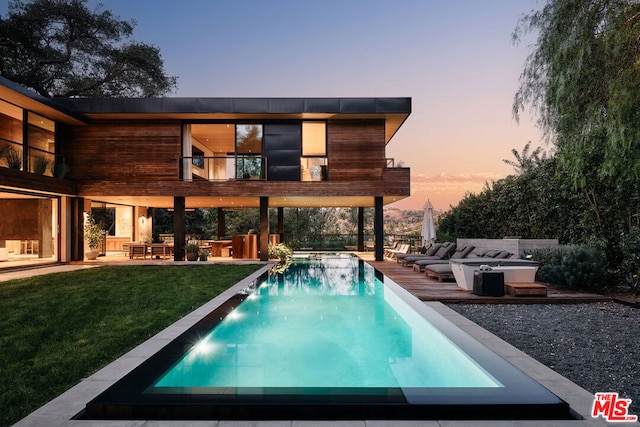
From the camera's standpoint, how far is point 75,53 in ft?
73.7

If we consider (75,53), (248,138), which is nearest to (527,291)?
(248,138)

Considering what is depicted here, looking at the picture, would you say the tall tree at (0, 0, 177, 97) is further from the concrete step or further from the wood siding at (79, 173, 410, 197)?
the concrete step

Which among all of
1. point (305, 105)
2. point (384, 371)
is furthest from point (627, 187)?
point (305, 105)

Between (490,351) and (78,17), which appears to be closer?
(490,351)

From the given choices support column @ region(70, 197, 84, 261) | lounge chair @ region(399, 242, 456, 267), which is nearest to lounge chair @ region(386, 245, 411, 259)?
lounge chair @ region(399, 242, 456, 267)

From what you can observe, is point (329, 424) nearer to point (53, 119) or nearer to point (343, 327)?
point (343, 327)

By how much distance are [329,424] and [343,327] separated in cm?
296

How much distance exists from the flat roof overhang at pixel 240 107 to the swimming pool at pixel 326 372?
7755 mm

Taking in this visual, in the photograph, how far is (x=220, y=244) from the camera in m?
15.3

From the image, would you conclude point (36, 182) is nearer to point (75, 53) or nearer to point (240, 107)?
point (240, 107)

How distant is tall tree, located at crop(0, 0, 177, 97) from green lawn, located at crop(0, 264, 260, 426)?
18110 mm

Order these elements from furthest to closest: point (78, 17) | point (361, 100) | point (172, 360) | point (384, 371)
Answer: point (78, 17) < point (361, 100) < point (384, 371) < point (172, 360)

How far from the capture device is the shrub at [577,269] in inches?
276

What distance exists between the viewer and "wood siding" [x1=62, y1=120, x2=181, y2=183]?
1303 centimetres
